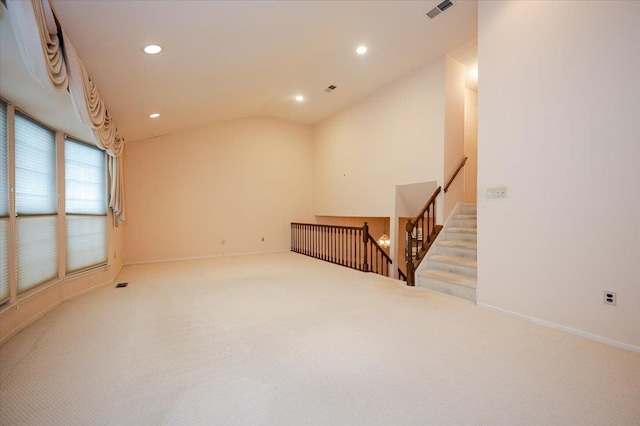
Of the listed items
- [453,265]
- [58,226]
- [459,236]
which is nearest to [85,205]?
[58,226]

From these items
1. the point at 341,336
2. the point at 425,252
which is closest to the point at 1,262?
the point at 341,336

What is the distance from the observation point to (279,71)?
4.68 metres

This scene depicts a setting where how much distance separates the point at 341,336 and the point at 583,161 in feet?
8.88

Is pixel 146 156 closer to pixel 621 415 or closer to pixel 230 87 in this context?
pixel 230 87

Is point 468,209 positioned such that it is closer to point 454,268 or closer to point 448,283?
point 454,268

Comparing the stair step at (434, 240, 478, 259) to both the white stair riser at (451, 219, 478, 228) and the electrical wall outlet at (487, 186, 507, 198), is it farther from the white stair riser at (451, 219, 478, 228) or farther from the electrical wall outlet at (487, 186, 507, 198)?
the electrical wall outlet at (487, 186, 507, 198)

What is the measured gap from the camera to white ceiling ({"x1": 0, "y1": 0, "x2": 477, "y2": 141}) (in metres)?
2.36

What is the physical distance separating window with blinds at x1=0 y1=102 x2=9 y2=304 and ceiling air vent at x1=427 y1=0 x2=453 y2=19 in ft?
15.6

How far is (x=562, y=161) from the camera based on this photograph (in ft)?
8.86

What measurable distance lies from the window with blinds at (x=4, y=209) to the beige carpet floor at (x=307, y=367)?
0.51m

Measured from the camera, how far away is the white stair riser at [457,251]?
408 centimetres

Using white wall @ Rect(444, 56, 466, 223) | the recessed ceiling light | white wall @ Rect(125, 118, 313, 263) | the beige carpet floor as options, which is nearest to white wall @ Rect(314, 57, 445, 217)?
white wall @ Rect(444, 56, 466, 223)

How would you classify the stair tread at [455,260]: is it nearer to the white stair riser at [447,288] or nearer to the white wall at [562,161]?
the white stair riser at [447,288]

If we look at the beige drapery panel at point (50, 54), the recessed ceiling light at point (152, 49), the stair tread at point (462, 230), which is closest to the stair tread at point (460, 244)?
the stair tread at point (462, 230)
